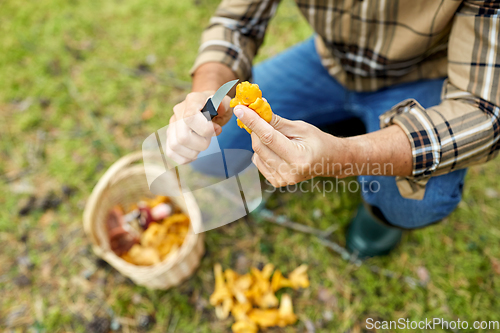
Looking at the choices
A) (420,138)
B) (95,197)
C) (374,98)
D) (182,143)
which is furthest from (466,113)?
(95,197)

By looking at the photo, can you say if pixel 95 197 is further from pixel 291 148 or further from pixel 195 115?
pixel 291 148

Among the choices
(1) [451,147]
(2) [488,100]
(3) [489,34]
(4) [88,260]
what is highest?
(3) [489,34]

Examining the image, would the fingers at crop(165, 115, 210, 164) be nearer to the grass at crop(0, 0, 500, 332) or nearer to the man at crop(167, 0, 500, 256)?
the man at crop(167, 0, 500, 256)

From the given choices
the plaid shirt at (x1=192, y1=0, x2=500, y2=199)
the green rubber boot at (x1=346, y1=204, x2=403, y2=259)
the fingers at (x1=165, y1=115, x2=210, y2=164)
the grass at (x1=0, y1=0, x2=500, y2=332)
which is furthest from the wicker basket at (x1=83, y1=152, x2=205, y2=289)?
the green rubber boot at (x1=346, y1=204, x2=403, y2=259)

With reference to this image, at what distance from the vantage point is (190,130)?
1.09m

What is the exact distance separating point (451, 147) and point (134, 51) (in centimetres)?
296

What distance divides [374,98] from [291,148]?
0.94 meters

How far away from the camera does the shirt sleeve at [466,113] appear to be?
116cm

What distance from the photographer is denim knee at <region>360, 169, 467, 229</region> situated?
1384 millimetres

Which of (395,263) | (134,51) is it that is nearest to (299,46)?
(395,263)

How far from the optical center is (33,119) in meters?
2.71

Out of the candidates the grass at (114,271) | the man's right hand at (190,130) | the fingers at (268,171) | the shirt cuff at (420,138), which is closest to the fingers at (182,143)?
the man's right hand at (190,130)

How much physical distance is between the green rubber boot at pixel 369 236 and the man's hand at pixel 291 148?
875mm

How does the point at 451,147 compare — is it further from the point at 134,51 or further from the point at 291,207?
the point at 134,51
